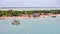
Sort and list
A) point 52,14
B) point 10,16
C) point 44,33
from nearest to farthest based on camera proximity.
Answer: point 44,33
point 10,16
point 52,14

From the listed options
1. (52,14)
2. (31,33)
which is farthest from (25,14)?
(31,33)

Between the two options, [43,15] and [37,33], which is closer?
[37,33]

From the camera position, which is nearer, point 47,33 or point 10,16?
point 47,33

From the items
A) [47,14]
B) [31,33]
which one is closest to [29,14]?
[47,14]

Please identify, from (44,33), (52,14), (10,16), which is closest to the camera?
(44,33)

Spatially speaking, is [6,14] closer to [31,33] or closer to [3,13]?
[3,13]

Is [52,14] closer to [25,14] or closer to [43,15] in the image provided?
[43,15]

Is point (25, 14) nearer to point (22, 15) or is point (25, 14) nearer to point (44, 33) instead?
point (22, 15)
